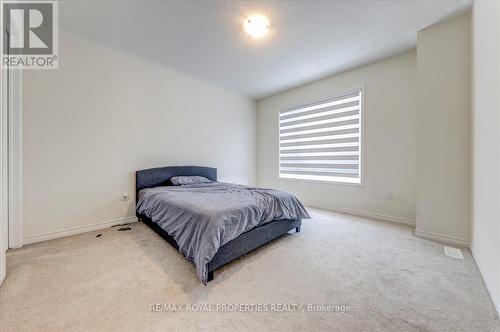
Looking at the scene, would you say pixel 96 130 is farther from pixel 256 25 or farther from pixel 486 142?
pixel 486 142

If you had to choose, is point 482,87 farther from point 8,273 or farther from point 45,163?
point 45,163

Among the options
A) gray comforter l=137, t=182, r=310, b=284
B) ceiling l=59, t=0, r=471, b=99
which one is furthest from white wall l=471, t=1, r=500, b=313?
gray comforter l=137, t=182, r=310, b=284

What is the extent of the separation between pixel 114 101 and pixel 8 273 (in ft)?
7.83

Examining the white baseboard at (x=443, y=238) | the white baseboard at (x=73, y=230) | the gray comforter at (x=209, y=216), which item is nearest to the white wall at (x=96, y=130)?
the white baseboard at (x=73, y=230)

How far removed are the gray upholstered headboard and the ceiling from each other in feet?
6.28

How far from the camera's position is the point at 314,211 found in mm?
3840

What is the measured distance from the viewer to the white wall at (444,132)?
7.52 ft

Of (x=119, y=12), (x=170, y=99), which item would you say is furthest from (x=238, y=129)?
(x=119, y=12)

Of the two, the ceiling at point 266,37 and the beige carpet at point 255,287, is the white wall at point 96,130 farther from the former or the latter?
the beige carpet at point 255,287

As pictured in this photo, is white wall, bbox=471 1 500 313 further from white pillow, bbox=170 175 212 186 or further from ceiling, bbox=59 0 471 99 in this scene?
white pillow, bbox=170 175 212 186

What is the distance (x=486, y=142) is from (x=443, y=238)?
1366 mm

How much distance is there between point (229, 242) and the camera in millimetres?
1791

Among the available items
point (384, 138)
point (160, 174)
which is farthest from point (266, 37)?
point (160, 174)

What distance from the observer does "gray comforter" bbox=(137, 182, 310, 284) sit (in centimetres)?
163
